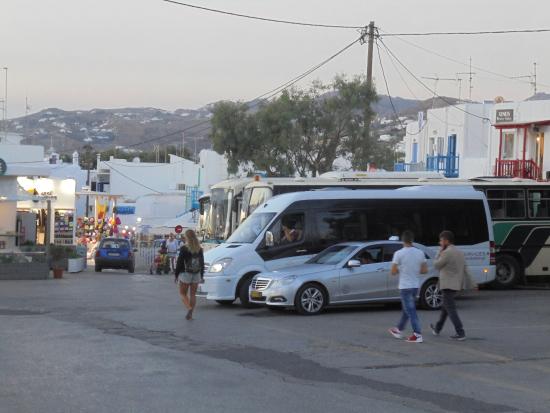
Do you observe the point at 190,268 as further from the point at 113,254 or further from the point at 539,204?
the point at 113,254

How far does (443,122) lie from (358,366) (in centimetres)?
3936

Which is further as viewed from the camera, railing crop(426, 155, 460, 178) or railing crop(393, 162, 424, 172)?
railing crop(426, 155, 460, 178)

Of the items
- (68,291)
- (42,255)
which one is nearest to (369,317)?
(68,291)

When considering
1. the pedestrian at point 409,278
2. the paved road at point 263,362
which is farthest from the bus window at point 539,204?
the pedestrian at point 409,278

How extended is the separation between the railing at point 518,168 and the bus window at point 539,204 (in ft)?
38.3

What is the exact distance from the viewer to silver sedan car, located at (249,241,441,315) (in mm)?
18297

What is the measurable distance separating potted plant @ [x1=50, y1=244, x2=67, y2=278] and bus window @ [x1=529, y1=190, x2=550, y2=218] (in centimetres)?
1809

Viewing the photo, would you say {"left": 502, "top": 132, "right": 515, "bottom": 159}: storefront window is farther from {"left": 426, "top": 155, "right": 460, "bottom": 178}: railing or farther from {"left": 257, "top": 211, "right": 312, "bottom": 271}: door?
{"left": 257, "top": 211, "right": 312, "bottom": 271}: door

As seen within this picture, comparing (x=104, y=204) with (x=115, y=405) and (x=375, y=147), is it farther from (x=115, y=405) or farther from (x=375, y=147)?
(x=115, y=405)

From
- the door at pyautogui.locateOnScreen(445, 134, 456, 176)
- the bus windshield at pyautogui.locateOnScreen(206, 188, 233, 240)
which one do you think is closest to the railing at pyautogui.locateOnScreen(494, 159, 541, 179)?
the door at pyautogui.locateOnScreen(445, 134, 456, 176)

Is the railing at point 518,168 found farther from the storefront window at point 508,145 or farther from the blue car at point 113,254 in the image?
the blue car at point 113,254

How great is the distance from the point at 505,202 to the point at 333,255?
8518 millimetres

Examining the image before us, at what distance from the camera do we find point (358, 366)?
1179cm

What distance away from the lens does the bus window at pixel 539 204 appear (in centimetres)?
2564
